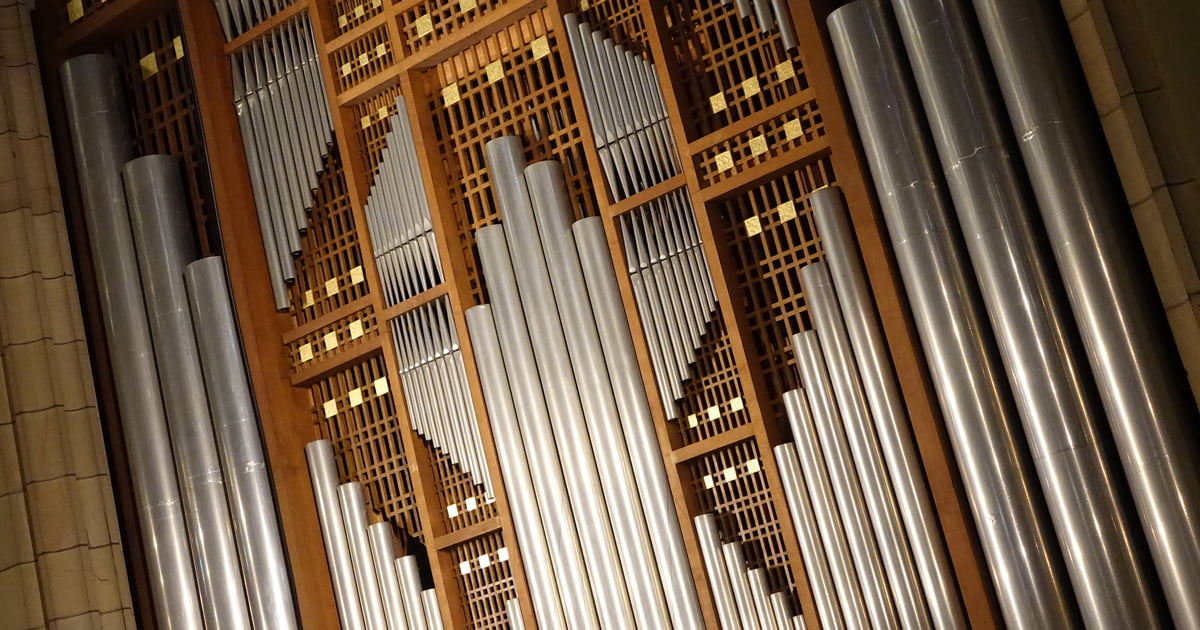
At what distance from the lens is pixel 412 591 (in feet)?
19.5

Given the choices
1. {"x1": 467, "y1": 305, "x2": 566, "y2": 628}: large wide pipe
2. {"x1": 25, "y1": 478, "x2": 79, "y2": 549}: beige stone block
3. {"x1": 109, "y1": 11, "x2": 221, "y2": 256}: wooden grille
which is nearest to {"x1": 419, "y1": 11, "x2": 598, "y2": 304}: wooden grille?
{"x1": 467, "y1": 305, "x2": 566, "y2": 628}: large wide pipe

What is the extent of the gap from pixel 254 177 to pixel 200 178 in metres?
0.33

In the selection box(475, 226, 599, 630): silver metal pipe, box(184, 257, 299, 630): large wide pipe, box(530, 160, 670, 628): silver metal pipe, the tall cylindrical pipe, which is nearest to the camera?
the tall cylindrical pipe

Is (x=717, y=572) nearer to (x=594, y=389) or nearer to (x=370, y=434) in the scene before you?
(x=594, y=389)

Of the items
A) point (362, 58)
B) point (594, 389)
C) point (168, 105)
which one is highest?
point (168, 105)

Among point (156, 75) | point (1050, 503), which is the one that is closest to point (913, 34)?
point (1050, 503)

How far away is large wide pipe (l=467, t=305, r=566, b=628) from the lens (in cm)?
564

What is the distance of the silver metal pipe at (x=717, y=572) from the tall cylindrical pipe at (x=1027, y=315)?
50.7 inches

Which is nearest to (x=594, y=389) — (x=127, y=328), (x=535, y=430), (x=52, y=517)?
(x=535, y=430)

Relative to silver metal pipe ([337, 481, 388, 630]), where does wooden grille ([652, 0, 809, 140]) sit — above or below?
above

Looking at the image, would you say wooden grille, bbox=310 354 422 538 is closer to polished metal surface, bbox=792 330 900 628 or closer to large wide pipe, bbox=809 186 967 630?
polished metal surface, bbox=792 330 900 628

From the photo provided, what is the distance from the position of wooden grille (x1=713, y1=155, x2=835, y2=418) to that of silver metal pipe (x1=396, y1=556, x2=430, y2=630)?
1725 millimetres

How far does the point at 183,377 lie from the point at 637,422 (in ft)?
7.23

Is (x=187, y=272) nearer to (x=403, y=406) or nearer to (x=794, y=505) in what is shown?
(x=403, y=406)
